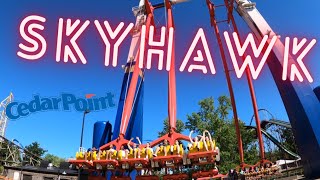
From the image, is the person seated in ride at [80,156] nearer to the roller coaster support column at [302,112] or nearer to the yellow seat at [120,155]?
the yellow seat at [120,155]

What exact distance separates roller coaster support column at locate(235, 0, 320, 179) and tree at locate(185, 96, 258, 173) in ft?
94.7

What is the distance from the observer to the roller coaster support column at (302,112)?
1683 cm

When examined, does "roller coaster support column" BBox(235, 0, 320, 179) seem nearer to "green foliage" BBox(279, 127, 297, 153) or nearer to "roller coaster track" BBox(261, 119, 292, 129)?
"roller coaster track" BBox(261, 119, 292, 129)

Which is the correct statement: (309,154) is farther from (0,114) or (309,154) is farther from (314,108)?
(0,114)

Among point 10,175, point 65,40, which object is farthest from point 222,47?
point 10,175

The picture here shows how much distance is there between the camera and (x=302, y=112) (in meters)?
17.5

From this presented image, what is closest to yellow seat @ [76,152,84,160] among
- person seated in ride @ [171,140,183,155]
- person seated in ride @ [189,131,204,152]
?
person seated in ride @ [171,140,183,155]

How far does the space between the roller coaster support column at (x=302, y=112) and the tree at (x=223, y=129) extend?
28.9 meters

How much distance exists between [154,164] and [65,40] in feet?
23.5

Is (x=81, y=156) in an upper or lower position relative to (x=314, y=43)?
lower

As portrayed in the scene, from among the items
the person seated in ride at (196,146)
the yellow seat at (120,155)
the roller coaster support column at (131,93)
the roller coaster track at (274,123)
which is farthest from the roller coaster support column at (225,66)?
the yellow seat at (120,155)

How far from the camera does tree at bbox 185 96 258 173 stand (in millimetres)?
49312

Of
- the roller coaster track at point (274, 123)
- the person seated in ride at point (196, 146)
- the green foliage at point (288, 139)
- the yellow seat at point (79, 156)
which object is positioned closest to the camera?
the person seated in ride at point (196, 146)

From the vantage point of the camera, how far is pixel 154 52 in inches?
540
